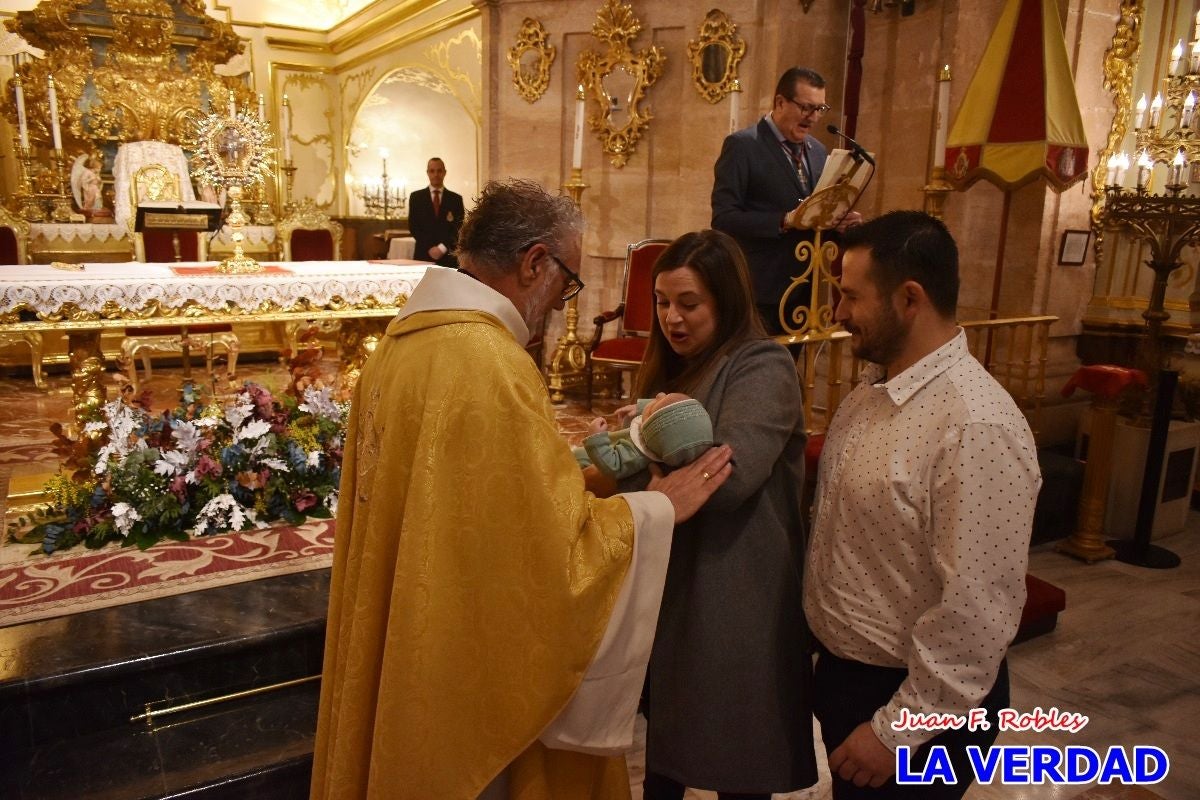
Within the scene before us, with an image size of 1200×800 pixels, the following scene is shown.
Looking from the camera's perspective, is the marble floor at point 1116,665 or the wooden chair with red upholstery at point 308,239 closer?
the marble floor at point 1116,665

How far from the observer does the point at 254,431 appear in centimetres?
381

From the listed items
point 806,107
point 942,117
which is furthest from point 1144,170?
point 806,107

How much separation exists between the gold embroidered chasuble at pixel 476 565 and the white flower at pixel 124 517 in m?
2.48

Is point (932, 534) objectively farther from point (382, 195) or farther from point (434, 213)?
point (382, 195)

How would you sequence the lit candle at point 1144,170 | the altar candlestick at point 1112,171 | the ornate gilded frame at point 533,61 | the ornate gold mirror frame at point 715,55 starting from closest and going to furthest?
the lit candle at point 1144,170 → the altar candlestick at point 1112,171 → the ornate gold mirror frame at point 715,55 → the ornate gilded frame at point 533,61

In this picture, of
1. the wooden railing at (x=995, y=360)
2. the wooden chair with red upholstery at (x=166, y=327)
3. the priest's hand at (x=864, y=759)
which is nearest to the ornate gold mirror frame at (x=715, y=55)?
the wooden railing at (x=995, y=360)

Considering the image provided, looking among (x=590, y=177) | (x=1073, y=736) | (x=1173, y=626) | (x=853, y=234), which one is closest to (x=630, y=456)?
(x=853, y=234)

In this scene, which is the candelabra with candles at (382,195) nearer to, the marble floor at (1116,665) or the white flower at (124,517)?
the marble floor at (1116,665)

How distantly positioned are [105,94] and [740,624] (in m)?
11.1

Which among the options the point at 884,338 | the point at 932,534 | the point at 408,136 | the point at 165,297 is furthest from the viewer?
the point at 408,136

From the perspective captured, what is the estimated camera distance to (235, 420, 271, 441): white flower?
3795mm

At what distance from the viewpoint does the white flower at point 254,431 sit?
3795 millimetres

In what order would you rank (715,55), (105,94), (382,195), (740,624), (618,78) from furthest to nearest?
(382,195) < (105,94) < (618,78) < (715,55) < (740,624)

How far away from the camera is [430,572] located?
1523mm
